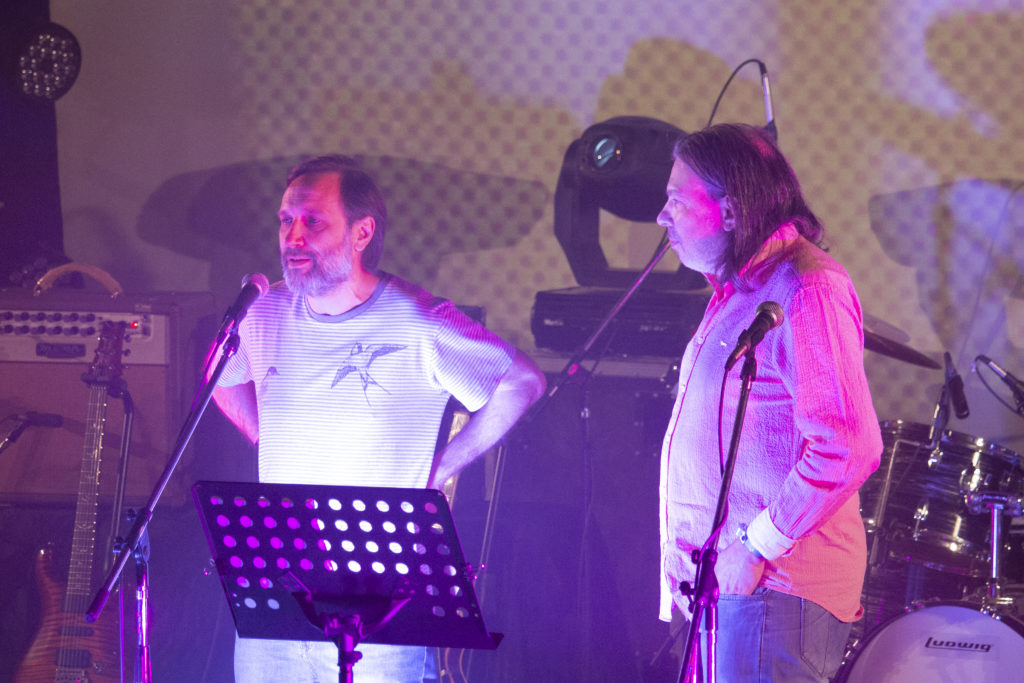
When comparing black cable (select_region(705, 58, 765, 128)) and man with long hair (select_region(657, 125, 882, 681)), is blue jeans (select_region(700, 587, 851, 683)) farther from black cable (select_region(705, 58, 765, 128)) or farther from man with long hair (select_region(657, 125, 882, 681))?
black cable (select_region(705, 58, 765, 128))

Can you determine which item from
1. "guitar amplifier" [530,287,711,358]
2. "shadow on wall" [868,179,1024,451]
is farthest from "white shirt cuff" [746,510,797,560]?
"shadow on wall" [868,179,1024,451]

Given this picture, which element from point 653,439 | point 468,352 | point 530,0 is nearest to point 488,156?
point 530,0

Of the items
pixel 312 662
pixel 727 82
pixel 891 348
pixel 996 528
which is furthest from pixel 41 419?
pixel 996 528

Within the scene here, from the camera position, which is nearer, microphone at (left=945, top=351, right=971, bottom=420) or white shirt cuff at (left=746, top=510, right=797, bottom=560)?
white shirt cuff at (left=746, top=510, right=797, bottom=560)

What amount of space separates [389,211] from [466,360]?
5.97 feet

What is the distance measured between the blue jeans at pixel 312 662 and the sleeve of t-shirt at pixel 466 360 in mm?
756

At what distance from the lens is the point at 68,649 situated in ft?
11.0

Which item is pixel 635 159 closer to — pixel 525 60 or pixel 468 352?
pixel 525 60

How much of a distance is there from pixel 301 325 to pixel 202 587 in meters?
1.74

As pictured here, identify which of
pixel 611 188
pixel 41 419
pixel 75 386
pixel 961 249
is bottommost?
pixel 41 419

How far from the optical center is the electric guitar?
3.35 metres

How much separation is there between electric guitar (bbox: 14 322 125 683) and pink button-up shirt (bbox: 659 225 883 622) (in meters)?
2.36

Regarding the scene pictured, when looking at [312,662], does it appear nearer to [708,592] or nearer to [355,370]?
[355,370]

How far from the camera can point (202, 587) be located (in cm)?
A: 384
